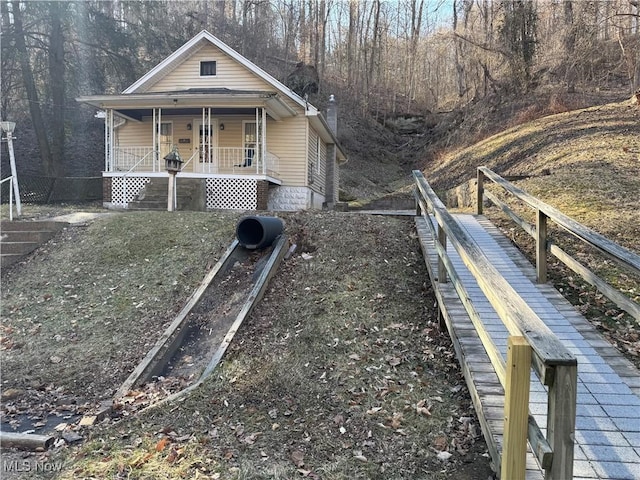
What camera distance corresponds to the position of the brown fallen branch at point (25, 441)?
12.9ft

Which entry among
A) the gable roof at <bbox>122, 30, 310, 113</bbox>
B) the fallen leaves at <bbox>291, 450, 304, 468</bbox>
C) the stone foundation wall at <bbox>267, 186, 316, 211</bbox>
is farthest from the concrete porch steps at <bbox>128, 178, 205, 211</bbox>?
the fallen leaves at <bbox>291, 450, 304, 468</bbox>

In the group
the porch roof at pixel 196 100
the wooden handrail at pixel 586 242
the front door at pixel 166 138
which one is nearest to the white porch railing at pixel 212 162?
the front door at pixel 166 138

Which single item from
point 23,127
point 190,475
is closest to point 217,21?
point 23,127

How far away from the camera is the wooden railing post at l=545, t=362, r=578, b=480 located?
6.56 feet

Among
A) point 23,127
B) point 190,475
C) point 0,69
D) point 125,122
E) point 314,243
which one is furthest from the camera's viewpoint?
point 23,127

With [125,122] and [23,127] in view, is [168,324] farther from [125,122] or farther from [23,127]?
[23,127]

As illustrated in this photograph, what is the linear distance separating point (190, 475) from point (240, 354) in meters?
1.95

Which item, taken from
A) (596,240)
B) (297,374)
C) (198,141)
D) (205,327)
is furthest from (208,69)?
(596,240)

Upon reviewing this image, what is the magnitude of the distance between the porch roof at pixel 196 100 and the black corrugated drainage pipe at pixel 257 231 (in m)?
7.54

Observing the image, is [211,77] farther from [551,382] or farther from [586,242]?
[551,382]

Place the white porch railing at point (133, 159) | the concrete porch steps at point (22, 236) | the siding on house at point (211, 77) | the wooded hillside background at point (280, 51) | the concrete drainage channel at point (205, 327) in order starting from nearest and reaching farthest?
1. the concrete drainage channel at point (205, 327)
2. the concrete porch steps at point (22, 236)
3. the white porch railing at point (133, 159)
4. the siding on house at point (211, 77)
5. the wooded hillside background at point (280, 51)

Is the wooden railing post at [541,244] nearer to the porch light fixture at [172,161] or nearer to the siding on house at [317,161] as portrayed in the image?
the porch light fixture at [172,161]

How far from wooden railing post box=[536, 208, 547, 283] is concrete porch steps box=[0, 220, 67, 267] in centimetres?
903

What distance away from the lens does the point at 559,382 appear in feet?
6.63
